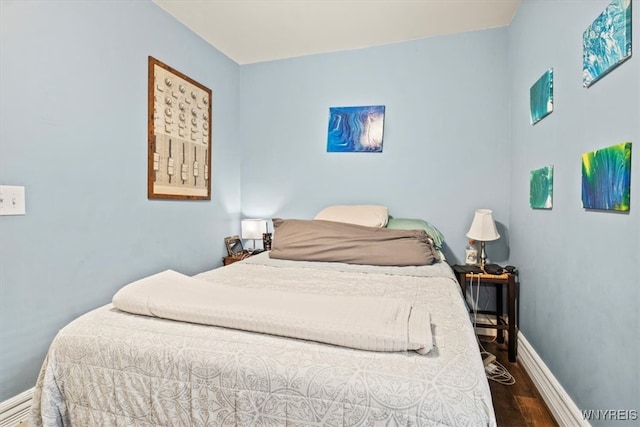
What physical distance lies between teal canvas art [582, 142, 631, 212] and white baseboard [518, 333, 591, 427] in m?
0.88

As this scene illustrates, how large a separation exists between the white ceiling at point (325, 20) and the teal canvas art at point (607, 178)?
1.57 meters

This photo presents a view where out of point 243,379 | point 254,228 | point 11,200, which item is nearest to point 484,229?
point 254,228

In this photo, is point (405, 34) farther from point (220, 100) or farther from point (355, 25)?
point (220, 100)

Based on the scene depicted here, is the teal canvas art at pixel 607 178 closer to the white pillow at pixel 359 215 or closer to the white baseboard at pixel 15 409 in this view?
the white pillow at pixel 359 215

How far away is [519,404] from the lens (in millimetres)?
1692

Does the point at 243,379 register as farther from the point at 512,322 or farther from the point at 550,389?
the point at 512,322

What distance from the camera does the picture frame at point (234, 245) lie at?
302cm

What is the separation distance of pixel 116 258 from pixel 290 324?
146 cm

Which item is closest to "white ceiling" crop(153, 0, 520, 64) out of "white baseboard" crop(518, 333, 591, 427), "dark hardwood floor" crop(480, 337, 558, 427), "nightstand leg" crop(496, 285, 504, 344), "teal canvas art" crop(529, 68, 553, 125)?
"teal canvas art" crop(529, 68, 553, 125)

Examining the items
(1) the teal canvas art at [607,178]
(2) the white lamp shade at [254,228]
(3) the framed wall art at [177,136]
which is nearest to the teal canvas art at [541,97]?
(1) the teal canvas art at [607,178]

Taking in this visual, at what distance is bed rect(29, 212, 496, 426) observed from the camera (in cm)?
78

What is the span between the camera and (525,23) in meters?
2.14

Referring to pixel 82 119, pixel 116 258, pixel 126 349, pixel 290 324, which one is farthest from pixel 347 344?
pixel 82 119

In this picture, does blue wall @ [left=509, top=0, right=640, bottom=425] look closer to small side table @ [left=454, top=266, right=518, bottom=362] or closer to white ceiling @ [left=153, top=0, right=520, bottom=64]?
→ small side table @ [left=454, top=266, right=518, bottom=362]
